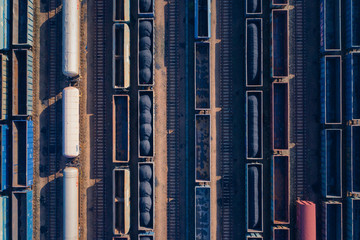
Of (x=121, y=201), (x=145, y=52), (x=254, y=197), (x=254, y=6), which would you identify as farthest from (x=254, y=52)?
(x=121, y=201)

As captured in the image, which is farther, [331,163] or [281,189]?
[281,189]

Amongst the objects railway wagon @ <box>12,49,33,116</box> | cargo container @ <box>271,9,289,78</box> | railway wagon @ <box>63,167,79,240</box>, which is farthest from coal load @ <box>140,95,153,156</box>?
cargo container @ <box>271,9,289,78</box>

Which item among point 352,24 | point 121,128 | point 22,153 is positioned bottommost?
point 22,153

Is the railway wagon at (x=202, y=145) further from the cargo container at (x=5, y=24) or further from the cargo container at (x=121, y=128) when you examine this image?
the cargo container at (x=5, y=24)

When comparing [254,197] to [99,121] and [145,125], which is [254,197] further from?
[99,121]

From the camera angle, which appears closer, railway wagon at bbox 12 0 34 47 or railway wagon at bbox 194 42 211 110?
railway wagon at bbox 12 0 34 47

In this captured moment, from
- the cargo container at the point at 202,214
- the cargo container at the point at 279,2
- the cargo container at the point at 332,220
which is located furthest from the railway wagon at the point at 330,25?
the cargo container at the point at 202,214

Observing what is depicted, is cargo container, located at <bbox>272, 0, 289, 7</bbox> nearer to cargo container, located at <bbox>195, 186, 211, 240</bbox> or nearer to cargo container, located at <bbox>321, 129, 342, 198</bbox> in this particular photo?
cargo container, located at <bbox>321, 129, 342, 198</bbox>
